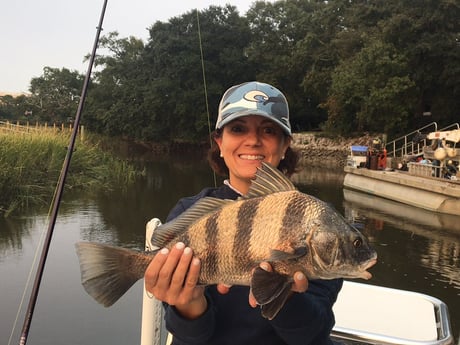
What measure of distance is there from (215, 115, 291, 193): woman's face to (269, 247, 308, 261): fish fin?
2.01ft

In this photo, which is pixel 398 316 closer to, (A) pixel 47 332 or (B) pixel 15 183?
(A) pixel 47 332

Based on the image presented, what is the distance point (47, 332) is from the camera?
5234 mm

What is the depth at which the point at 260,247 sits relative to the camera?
1.52 metres

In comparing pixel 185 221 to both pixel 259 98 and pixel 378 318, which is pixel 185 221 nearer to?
Answer: pixel 259 98

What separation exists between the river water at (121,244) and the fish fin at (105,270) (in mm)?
889

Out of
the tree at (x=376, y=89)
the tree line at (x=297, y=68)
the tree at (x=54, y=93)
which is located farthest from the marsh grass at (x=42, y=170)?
the tree at (x=54, y=93)

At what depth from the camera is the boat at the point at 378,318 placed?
2543 mm

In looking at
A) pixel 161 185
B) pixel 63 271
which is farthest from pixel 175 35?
pixel 63 271

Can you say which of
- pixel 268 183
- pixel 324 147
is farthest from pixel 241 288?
pixel 324 147

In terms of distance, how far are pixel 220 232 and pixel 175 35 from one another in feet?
139

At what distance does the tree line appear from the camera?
2725cm

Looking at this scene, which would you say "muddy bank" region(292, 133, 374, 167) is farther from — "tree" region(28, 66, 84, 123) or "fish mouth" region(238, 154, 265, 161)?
"tree" region(28, 66, 84, 123)

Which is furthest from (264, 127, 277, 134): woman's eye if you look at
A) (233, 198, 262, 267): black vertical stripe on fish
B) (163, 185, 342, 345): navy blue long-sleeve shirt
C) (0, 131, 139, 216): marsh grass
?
(0, 131, 139, 216): marsh grass

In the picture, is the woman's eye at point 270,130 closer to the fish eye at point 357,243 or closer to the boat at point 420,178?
the fish eye at point 357,243
